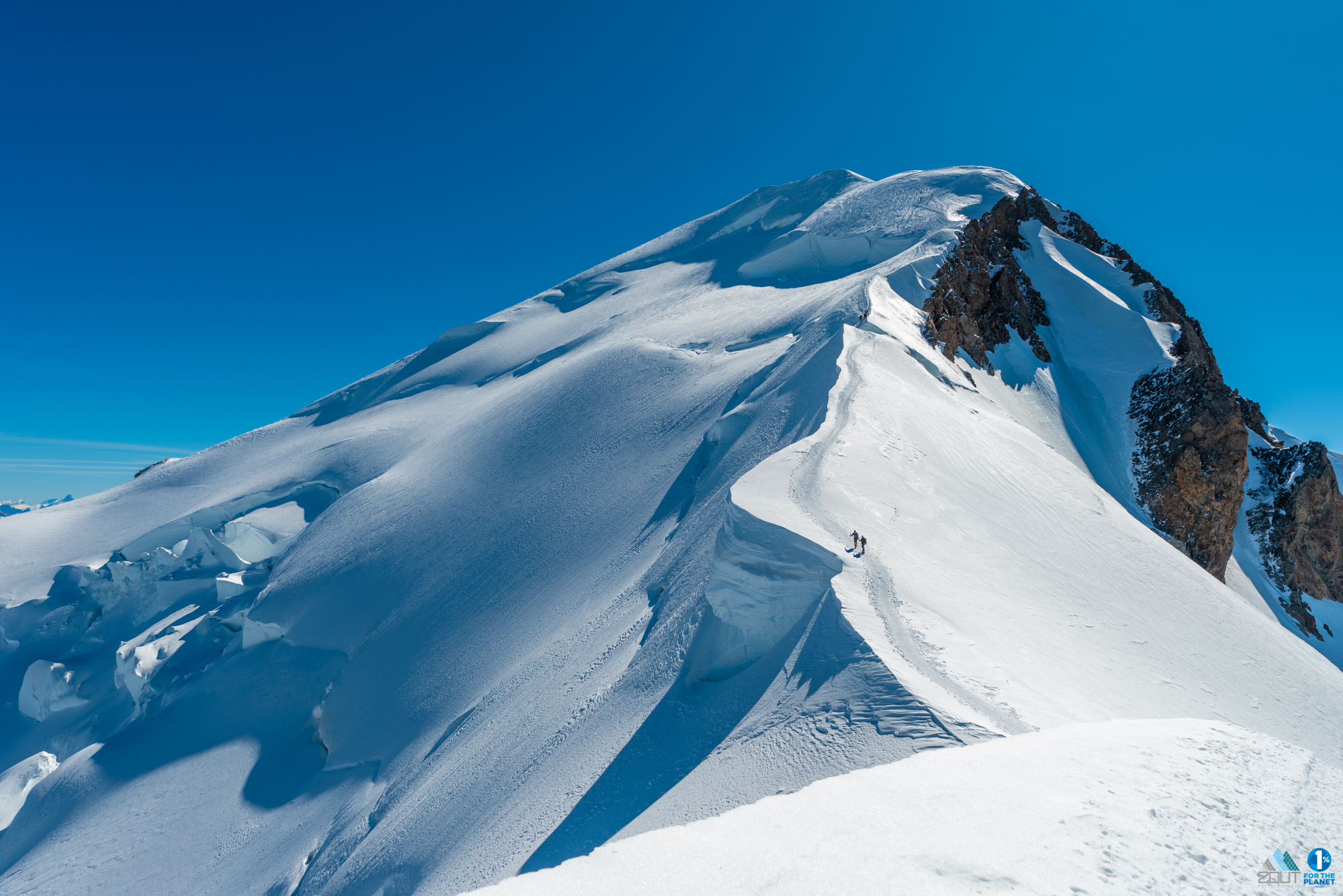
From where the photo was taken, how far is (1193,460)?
30359 mm

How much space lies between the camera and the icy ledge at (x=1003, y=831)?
3.74 meters

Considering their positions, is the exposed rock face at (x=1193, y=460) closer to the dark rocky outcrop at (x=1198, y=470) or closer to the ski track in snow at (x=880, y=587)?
the dark rocky outcrop at (x=1198, y=470)

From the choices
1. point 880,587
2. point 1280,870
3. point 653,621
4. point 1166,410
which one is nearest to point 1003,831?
point 1280,870

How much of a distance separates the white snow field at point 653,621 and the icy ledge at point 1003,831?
51mm

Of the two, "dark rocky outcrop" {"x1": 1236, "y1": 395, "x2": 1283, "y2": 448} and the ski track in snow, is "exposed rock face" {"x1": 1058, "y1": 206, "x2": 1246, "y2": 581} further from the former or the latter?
the ski track in snow

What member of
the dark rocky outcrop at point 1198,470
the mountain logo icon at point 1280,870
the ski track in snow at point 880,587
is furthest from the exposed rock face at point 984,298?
the mountain logo icon at point 1280,870

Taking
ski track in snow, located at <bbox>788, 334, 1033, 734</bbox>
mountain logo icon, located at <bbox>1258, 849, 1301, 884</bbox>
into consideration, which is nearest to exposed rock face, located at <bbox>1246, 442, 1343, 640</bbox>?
ski track in snow, located at <bbox>788, 334, 1033, 734</bbox>

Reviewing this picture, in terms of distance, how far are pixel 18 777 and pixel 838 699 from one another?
1325 inches

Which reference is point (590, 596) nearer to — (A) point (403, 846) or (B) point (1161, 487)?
(A) point (403, 846)

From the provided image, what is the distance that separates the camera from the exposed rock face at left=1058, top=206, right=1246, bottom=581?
98.4ft

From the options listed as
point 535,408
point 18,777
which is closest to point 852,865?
point 535,408

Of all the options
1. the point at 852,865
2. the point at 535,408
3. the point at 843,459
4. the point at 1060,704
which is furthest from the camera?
the point at 535,408

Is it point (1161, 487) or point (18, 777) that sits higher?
point (1161, 487)

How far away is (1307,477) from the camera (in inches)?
1394
